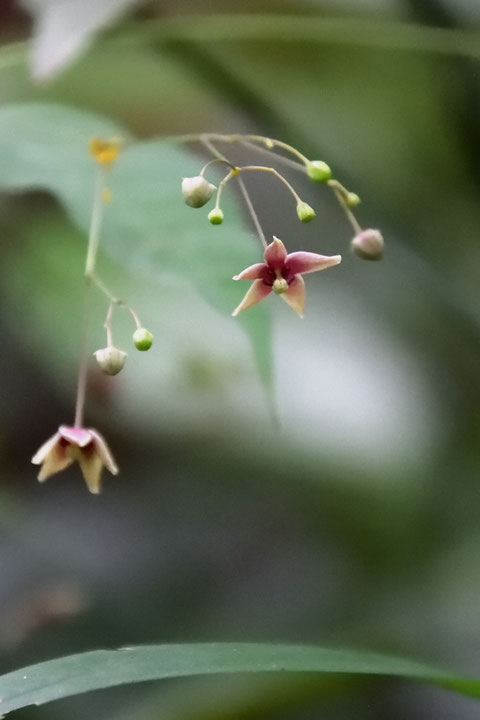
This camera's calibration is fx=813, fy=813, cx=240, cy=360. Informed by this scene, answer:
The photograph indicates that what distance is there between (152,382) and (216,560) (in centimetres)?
23

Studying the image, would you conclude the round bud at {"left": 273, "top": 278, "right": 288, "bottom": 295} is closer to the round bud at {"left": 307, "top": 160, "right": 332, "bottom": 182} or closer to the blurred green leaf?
the round bud at {"left": 307, "top": 160, "right": 332, "bottom": 182}

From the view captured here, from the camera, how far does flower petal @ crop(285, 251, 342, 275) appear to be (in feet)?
1.20

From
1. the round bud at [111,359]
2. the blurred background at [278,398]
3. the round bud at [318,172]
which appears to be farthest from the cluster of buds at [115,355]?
the blurred background at [278,398]

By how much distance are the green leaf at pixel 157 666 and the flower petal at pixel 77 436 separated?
0.33ft

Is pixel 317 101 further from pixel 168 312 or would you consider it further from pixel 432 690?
pixel 432 690

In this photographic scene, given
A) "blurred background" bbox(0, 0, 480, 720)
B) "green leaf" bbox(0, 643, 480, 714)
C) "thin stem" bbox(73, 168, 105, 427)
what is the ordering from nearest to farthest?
"green leaf" bbox(0, 643, 480, 714) < "thin stem" bbox(73, 168, 105, 427) < "blurred background" bbox(0, 0, 480, 720)

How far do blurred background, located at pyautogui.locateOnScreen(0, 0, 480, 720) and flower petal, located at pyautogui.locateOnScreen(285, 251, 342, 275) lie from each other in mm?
251

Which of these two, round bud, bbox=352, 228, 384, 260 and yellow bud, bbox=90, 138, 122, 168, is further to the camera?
yellow bud, bbox=90, 138, 122, 168

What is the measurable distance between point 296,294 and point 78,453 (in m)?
0.13

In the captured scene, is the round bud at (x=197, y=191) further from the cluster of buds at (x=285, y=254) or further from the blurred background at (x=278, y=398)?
the blurred background at (x=278, y=398)

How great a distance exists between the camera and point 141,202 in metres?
0.48

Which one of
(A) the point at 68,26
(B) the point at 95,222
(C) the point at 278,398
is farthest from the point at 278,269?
(C) the point at 278,398

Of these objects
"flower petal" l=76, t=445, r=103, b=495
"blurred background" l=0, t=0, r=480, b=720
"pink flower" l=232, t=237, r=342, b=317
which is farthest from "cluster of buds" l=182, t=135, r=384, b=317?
"blurred background" l=0, t=0, r=480, b=720

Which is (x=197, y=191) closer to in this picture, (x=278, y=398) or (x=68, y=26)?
(x=68, y=26)
